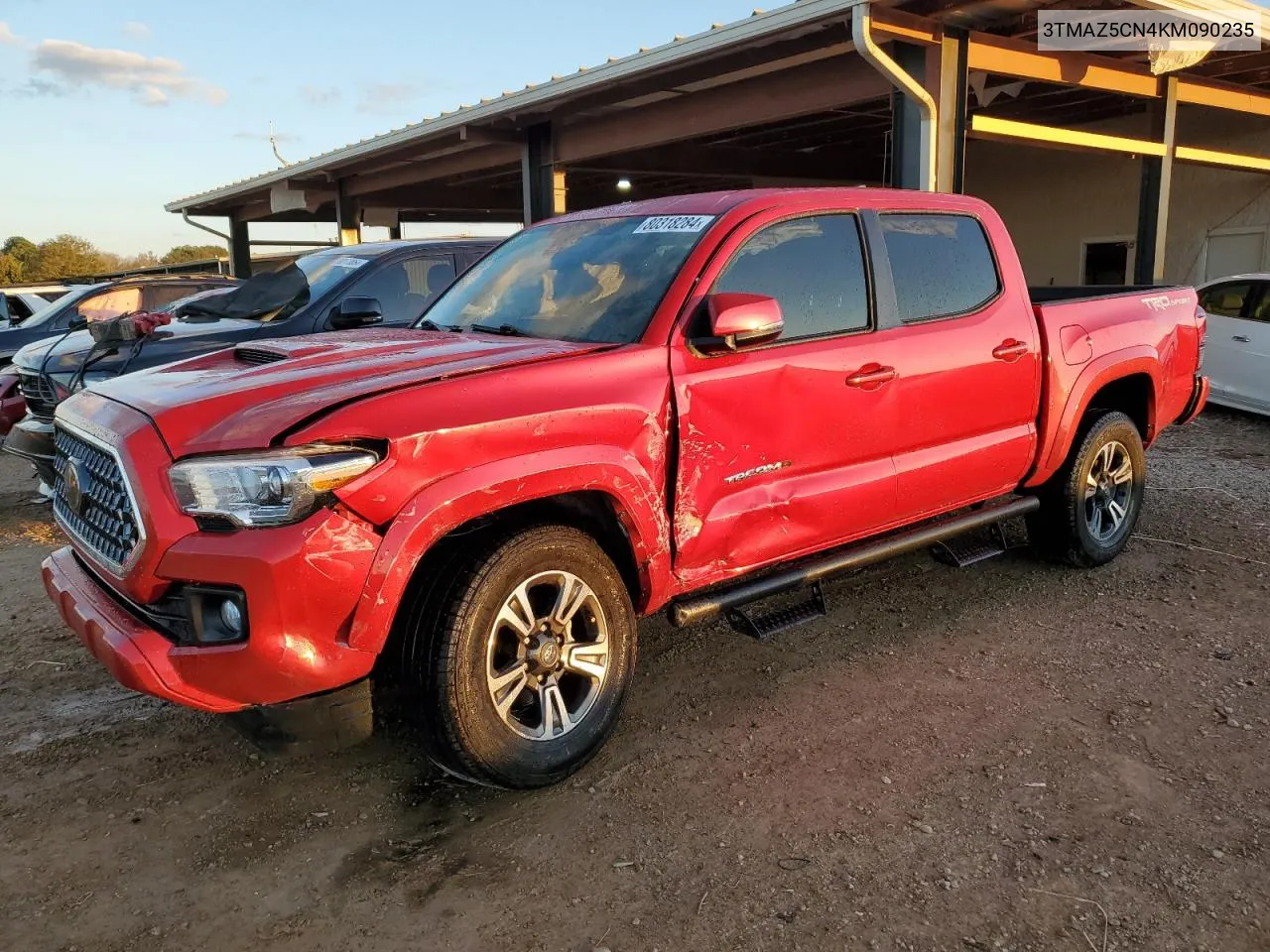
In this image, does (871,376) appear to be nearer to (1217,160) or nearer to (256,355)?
(256,355)

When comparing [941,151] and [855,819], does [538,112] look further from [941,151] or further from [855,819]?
[855,819]

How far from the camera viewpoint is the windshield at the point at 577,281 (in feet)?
11.8

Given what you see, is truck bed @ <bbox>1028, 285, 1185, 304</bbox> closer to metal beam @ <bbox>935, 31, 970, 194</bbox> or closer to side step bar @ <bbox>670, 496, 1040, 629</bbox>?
side step bar @ <bbox>670, 496, 1040, 629</bbox>

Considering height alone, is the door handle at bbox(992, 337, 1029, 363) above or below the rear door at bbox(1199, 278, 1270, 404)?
above

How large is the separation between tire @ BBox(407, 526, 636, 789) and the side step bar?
30 cm

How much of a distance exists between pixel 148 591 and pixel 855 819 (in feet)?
7.17

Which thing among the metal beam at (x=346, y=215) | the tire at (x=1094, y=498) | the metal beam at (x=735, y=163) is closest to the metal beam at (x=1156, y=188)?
the metal beam at (x=735, y=163)

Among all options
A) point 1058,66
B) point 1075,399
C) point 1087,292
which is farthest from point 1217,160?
point 1075,399

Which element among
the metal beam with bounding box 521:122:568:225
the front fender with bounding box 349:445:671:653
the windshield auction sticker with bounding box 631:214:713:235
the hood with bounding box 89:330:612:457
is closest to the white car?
the metal beam with bounding box 521:122:568:225

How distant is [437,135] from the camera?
13.2 meters

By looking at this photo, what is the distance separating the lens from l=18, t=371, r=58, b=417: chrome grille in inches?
270

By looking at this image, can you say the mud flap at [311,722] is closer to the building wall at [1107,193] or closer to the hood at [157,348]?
the hood at [157,348]

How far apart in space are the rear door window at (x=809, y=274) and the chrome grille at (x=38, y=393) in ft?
17.6

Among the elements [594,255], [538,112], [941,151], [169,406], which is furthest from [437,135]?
[169,406]
